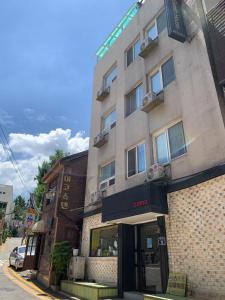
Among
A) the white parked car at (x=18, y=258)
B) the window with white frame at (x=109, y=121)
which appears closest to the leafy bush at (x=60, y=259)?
the window with white frame at (x=109, y=121)

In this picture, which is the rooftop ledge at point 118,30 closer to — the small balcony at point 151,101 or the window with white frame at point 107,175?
the small balcony at point 151,101

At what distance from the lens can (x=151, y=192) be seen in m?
8.21

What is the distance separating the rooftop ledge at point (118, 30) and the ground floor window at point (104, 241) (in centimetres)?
1148

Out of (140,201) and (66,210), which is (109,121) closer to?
(66,210)

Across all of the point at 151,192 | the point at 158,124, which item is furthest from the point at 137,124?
the point at 151,192

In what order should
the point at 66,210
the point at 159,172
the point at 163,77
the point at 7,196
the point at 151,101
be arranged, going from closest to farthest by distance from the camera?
1. the point at 159,172
2. the point at 151,101
3. the point at 163,77
4. the point at 66,210
5. the point at 7,196

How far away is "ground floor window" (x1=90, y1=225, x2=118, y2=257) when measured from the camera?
10.8m

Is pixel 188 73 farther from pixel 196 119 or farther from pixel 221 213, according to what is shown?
pixel 221 213

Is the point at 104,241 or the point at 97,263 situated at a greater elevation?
the point at 104,241

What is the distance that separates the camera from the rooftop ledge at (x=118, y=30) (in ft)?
46.6

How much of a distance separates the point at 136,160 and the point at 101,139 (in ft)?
10.3

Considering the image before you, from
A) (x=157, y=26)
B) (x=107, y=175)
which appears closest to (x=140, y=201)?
(x=107, y=175)

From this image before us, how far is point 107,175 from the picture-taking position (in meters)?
12.8

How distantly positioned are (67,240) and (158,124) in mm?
8196
